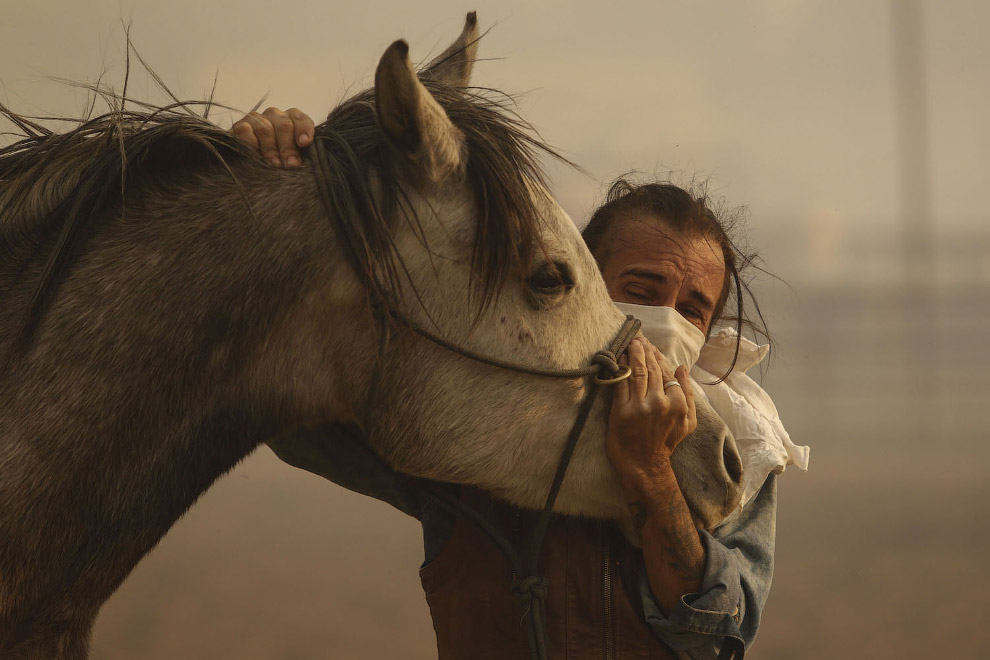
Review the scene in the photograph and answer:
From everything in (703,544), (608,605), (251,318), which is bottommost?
(608,605)

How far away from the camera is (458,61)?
1.38 metres

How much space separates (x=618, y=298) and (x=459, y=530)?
54cm

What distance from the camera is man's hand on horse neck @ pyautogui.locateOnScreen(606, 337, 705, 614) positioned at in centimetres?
117

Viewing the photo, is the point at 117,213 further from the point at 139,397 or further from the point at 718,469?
the point at 718,469

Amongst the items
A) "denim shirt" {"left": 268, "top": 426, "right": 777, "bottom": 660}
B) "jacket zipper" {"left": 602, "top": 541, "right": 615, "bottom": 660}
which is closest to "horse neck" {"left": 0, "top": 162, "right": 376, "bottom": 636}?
"denim shirt" {"left": 268, "top": 426, "right": 777, "bottom": 660}

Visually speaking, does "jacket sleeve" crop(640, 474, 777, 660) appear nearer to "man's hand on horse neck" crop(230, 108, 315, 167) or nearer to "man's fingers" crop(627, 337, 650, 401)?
"man's fingers" crop(627, 337, 650, 401)

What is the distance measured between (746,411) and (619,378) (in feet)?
1.38

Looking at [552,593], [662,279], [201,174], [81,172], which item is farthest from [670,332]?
[81,172]

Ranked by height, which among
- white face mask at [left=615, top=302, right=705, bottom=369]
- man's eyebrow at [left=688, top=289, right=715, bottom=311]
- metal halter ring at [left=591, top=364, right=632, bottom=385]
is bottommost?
metal halter ring at [left=591, top=364, right=632, bottom=385]

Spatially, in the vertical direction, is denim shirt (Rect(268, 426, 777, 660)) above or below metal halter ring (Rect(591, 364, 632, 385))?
below

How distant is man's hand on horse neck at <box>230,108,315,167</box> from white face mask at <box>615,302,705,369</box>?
0.61 m

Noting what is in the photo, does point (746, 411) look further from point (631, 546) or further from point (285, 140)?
point (285, 140)

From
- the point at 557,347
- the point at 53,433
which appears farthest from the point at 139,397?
the point at 557,347

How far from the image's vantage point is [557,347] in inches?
45.9
